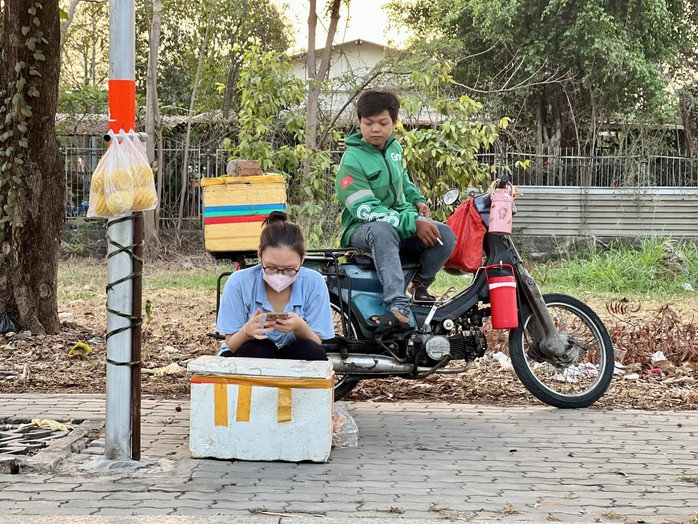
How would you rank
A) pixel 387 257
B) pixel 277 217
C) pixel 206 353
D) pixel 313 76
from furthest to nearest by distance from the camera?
pixel 313 76 → pixel 206 353 → pixel 387 257 → pixel 277 217

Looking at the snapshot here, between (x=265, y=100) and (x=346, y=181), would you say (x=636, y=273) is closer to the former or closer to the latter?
(x=265, y=100)

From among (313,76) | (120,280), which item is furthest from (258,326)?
(313,76)

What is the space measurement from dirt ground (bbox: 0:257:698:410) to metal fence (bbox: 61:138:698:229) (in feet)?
25.0

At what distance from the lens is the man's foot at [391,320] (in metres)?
6.34

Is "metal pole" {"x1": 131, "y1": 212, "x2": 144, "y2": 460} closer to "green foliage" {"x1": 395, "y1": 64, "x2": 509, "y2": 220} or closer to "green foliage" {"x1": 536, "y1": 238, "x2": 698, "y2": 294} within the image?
"green foliage" {"x1": 395, "y1": 64, "x2": 509, "y2": 220}

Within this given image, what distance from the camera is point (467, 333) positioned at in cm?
663

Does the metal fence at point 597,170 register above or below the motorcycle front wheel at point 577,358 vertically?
above

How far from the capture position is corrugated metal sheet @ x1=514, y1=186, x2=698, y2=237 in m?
A: 18.7

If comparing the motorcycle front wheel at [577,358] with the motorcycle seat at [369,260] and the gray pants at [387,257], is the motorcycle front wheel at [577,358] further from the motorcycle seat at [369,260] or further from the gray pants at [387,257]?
the gray pants at [387,257]

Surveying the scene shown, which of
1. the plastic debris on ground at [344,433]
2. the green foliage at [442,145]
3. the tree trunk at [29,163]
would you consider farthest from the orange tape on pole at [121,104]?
the green foliage at [442,145]

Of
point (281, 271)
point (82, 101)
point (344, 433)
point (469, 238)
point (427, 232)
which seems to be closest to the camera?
point (281, 271)

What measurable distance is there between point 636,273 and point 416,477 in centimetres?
1055

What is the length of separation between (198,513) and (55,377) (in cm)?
410

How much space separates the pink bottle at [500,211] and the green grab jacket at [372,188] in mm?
512
